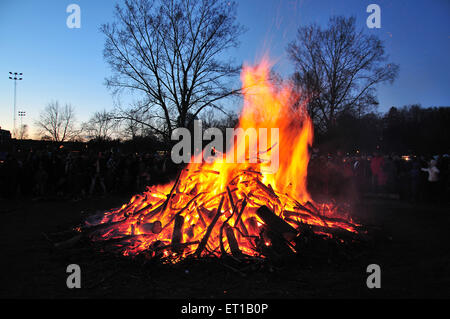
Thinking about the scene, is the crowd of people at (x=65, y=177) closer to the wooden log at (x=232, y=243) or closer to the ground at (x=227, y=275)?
the ground at (x=227, y=275)

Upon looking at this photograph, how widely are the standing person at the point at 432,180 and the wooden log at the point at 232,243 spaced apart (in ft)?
31.8

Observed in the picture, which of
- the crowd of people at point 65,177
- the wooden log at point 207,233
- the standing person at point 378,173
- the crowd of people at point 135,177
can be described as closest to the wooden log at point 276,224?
the wooden log at point 207,233

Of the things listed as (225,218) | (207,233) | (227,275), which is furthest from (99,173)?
(227,275)

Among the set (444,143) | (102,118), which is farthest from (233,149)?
(444,143)

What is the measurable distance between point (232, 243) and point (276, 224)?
0.84 m

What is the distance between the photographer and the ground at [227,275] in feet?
12.3

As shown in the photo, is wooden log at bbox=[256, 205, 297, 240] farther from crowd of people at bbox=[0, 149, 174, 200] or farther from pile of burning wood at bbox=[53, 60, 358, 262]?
crowd of people at bbox=[0, 149, 174, 200]

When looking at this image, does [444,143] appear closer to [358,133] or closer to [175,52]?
[358,133]

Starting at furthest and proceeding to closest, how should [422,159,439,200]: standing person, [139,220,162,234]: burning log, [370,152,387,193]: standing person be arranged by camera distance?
[370,152,387,193]: standing person
[422,159,439,200]: standing person
[139,220,162,234]: burning log

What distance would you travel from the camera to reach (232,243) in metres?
→ 4.98

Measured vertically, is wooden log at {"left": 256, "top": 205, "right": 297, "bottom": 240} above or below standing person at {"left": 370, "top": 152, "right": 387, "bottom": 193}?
below

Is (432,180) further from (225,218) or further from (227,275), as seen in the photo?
(227,275)

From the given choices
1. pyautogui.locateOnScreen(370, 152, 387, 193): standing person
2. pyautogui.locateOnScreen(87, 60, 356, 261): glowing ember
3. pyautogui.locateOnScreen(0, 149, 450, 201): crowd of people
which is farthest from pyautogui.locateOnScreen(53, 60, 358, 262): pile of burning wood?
pyautogui.locateOnScreen(370, 152, 387, 193): standing person

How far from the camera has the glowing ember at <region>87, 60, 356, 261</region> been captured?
514cm
